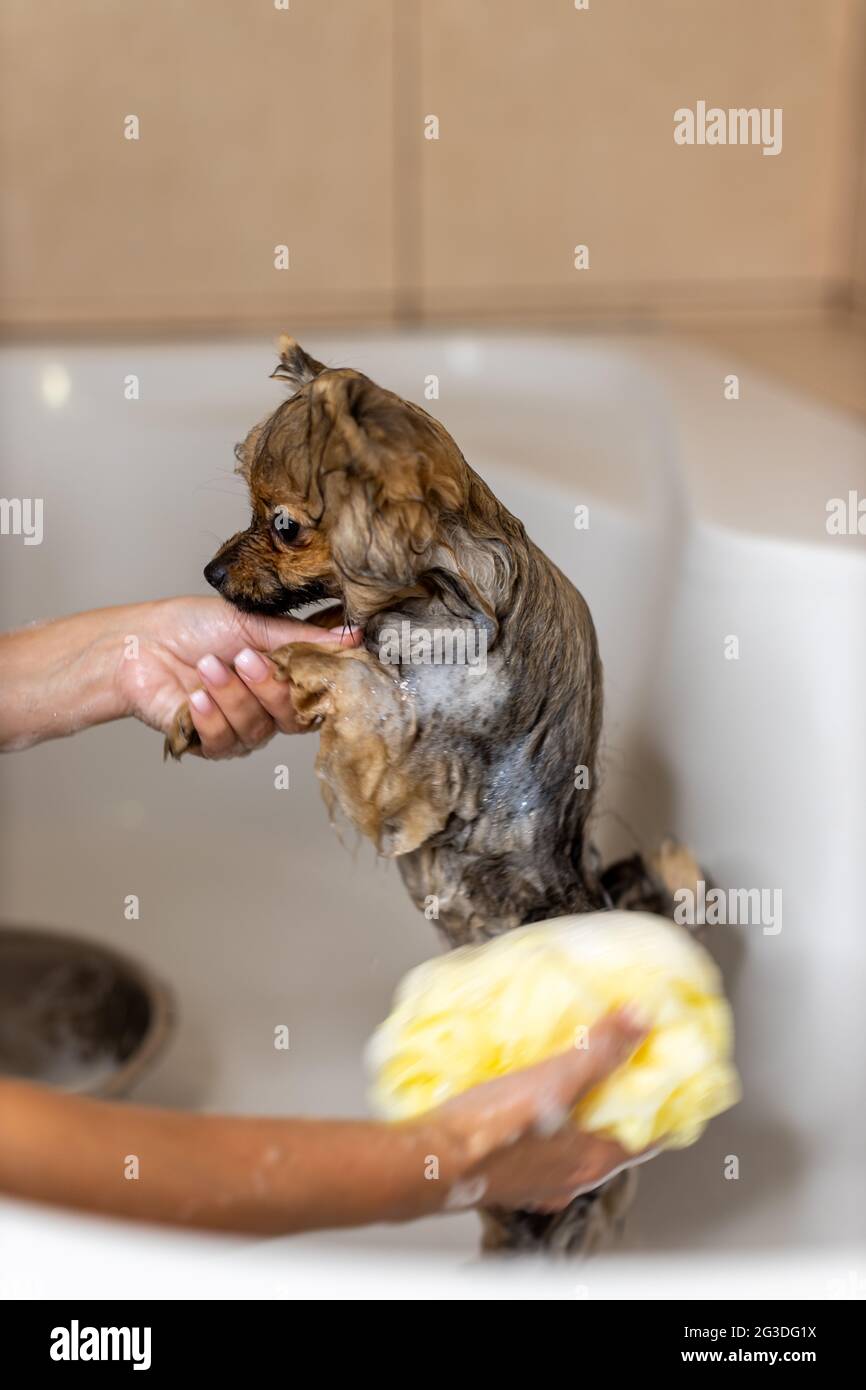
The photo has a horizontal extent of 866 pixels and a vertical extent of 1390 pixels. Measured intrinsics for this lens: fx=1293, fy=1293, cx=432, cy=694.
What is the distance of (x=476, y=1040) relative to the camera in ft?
2.00

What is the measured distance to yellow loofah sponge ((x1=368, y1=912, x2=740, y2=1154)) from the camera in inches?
23.3

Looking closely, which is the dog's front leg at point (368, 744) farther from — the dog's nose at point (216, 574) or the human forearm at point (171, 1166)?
the human forearm at point (171, 1166)

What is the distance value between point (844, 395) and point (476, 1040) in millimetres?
979

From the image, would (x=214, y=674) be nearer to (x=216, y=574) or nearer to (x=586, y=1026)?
(x=216, y=574)

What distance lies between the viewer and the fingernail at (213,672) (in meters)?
0.72

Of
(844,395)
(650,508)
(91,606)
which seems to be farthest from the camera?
(844,395)

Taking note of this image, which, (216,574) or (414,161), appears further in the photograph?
(414,161)

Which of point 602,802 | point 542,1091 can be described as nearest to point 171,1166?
point 542,1091

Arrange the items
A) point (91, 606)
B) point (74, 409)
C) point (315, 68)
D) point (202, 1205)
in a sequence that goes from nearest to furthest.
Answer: point (202, 1205), point (91, 606), point (74, 409), point (315, 68)

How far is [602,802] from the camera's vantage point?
80 centimetres

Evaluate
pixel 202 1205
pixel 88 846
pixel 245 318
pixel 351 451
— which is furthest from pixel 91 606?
pixel 245 318

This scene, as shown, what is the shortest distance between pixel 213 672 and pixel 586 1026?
11.2 inches

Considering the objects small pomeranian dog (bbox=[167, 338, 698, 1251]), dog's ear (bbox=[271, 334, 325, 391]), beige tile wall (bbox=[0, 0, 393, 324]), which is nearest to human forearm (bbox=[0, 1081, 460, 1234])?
small pomeranian dog (bbox=[167, 338, 698, 1251])
